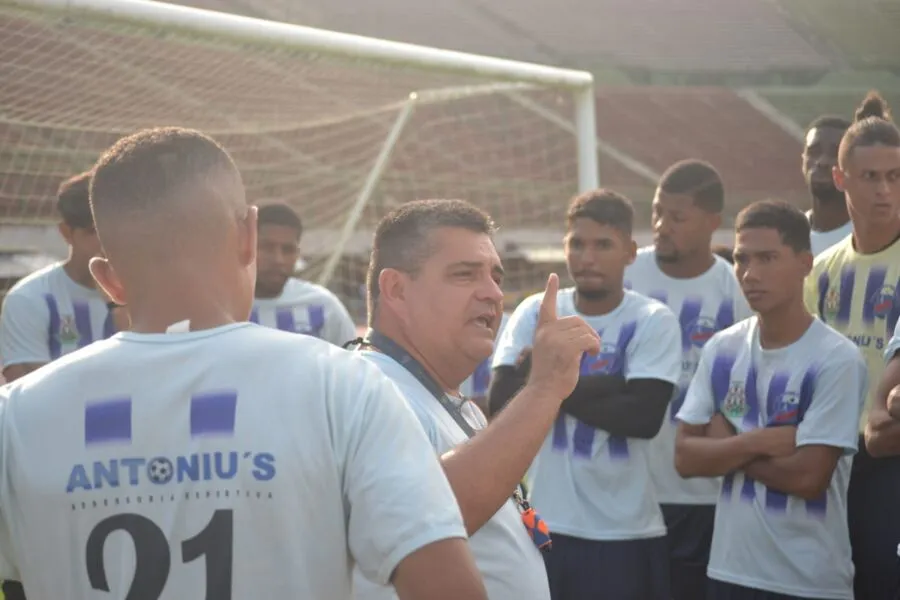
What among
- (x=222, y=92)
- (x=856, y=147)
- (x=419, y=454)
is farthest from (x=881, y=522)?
(x=222, y=92)

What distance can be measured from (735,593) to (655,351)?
0.93 meters

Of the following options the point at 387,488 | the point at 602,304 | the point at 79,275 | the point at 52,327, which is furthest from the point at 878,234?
the point at 387,488

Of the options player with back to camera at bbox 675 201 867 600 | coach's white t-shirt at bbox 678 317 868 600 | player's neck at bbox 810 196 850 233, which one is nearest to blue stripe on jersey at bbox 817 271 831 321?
player with back to camera at bbox 675 201 867 600

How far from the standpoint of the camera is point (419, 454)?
1.82 meters

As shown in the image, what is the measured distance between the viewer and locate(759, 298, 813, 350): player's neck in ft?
14.7

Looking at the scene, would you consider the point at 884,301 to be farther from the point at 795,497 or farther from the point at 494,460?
the point at 494,460

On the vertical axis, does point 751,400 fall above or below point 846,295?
below

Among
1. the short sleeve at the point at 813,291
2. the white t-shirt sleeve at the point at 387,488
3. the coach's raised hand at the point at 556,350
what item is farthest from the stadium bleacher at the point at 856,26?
the white t-shirt sleeve at the point at 387,488

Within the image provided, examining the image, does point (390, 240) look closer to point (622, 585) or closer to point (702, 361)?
point (702, 361)

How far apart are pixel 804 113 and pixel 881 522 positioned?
24357 mm

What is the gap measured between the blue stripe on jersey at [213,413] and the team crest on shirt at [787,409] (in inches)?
116

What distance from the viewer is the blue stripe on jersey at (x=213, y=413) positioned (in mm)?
1814

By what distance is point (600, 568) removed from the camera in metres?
4.85

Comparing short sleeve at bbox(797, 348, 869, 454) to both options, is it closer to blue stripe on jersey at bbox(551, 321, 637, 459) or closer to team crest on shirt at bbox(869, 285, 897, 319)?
team crest on shirt at bbox(869, 285, 897, 319)
